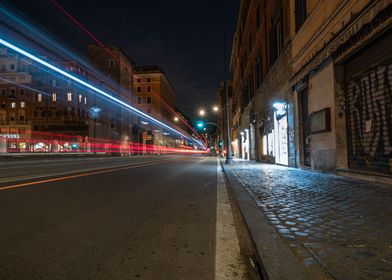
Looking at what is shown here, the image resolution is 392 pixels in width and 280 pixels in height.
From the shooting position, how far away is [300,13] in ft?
45.7

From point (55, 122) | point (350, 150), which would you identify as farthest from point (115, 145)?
point (350, 150)

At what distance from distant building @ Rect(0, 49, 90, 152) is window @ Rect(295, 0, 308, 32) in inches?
2017

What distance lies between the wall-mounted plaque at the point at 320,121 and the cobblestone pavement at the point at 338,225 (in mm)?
3726

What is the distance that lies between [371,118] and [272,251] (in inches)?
266

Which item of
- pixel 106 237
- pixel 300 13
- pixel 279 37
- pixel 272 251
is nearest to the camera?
pixel 272 251

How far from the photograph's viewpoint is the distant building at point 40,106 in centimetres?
5844

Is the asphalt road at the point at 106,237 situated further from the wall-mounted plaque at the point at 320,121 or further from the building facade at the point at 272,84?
the building facade at the point at 272,84

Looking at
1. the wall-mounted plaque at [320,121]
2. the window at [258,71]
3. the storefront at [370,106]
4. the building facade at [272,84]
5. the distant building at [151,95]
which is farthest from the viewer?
the distant building at [151,95]

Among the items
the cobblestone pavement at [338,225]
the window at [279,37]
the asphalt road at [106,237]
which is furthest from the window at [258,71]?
the asphalt road at [106,237]

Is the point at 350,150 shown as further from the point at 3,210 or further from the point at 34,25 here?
the point at 34,25

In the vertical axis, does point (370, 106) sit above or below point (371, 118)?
above

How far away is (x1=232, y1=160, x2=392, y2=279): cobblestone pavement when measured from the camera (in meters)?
2.82

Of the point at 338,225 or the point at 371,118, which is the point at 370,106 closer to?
the point at 371,118

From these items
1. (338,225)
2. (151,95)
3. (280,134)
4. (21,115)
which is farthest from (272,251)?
(151,95)
